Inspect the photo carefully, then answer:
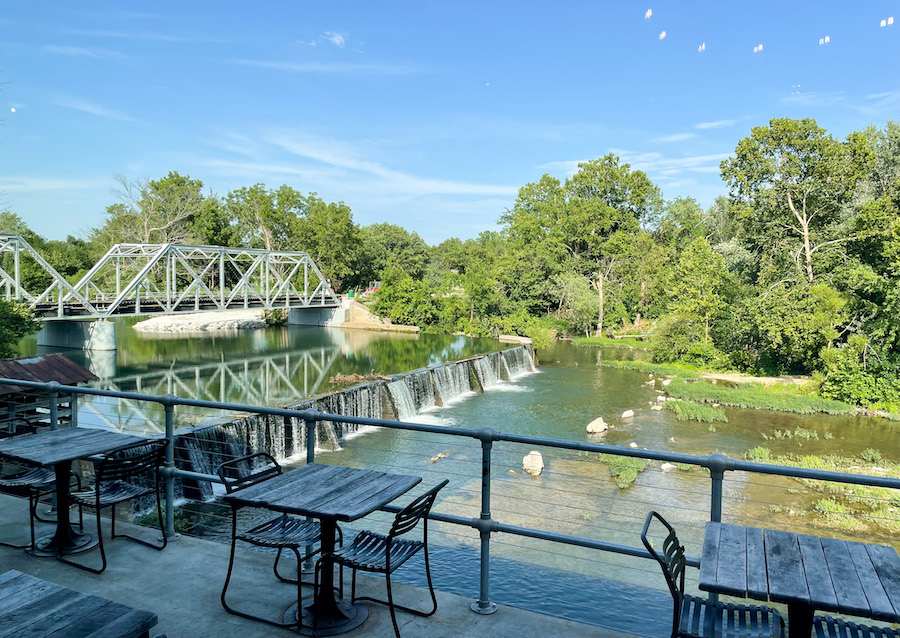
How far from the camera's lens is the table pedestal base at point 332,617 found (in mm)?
3242

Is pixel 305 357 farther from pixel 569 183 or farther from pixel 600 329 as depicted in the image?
pixel 569 183

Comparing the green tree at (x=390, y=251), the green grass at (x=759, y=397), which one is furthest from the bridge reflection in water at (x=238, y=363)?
the green tree at (x=390, y=251)

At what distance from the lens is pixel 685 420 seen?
58.4 ft

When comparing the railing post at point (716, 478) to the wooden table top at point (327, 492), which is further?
the railing post at point (716, 478)

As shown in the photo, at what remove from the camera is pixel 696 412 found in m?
18.2

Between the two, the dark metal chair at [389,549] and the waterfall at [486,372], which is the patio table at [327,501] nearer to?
the dark metal chair at [389,549]

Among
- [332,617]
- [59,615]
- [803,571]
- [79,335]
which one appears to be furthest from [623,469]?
[79,335]

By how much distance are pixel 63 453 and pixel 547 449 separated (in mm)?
11991

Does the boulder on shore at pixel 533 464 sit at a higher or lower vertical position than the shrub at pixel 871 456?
higher

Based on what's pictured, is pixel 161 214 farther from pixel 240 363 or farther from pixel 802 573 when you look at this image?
pixel 802 573

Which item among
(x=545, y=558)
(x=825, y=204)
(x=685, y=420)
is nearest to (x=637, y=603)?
(x=545, y=558)

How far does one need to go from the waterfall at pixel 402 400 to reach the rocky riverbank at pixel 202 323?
29.9 meters

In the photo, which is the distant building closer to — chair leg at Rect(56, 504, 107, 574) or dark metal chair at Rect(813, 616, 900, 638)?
chair leg at Rect(56, 504, 107, 574)

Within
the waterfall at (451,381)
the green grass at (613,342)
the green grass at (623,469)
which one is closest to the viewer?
the green grass at (623,469)
